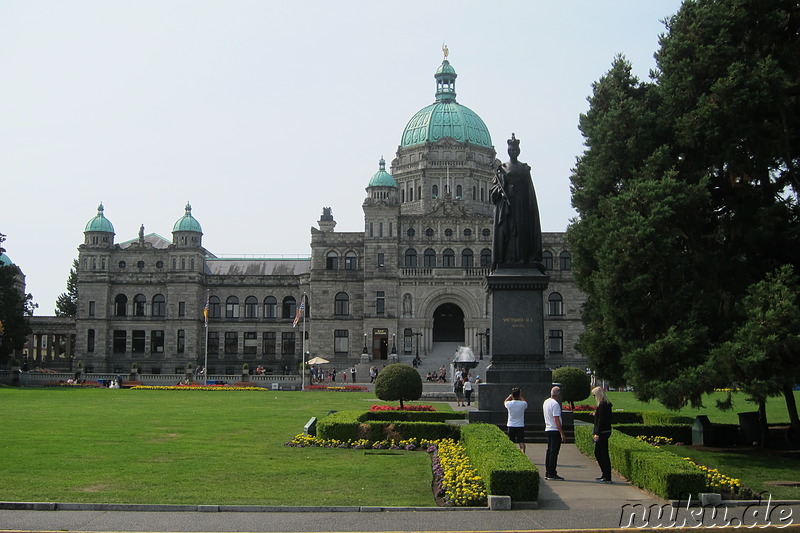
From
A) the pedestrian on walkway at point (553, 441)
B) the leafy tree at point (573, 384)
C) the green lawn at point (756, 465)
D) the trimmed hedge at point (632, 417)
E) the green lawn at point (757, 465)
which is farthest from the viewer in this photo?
the leafy tree at point (573, 384)

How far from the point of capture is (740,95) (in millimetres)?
21219

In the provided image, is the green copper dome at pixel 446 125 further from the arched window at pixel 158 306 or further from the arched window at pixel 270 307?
the arched window at pixel 158 306

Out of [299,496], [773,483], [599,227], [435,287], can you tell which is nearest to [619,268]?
[599,227]

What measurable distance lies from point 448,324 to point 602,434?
70045 millimetres

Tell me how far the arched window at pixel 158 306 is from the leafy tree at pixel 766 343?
255 ft

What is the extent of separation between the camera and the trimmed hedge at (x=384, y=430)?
23.7m

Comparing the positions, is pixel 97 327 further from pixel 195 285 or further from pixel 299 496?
pixel 299 496

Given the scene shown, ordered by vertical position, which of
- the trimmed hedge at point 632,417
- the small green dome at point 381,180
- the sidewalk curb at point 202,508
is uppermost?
the small green dome at point 381,180

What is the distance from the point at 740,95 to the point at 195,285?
2926 inches

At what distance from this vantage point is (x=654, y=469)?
1568cm

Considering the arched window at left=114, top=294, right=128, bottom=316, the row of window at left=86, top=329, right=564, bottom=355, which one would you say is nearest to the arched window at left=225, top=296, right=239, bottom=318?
the row of window at left=86, top=329, right=564, bottom=355

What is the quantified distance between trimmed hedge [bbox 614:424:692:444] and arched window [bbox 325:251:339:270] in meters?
62.8

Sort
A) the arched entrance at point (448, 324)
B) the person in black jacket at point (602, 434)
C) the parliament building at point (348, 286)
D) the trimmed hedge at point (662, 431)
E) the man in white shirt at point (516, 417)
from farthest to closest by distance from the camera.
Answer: the arched entrance at point (448, 324)
the parliament building at point (348, 286)
the trimmed hedge at point (662, 431)
the man in white shirt at point (516, 417)
the person in black jacket at point (602, 434)

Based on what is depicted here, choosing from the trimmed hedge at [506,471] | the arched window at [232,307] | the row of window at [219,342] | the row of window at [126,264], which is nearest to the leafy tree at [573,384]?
the trimmed hedge at [506,471]
